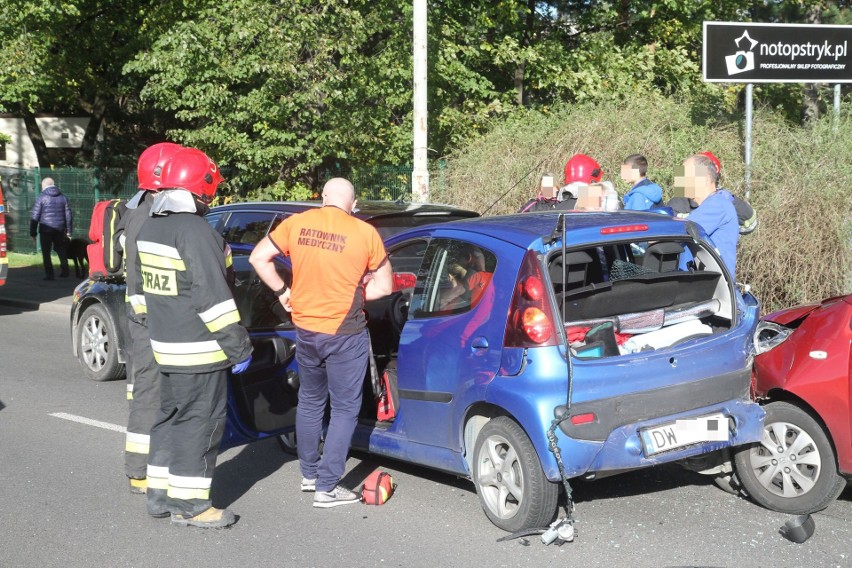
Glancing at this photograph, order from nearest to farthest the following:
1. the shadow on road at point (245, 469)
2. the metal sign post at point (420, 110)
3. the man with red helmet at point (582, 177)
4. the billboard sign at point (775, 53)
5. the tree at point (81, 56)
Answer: the shadow on road at point (245, 469) → the man with red helmet at point (582, 177) → the billboard sign at point (775, 53) → the metal sign post at point (420, 110) → the tree at point (81, 56)

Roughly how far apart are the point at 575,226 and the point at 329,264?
133 cm

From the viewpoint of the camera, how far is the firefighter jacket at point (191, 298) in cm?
505

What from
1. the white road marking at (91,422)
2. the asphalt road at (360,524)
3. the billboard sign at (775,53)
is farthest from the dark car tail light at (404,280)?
the billboard sign at (775,53)

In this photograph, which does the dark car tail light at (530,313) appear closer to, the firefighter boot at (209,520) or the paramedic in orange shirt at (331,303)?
the paramedic in orange shirt at (331,303)

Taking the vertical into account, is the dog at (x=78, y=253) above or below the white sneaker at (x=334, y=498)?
above

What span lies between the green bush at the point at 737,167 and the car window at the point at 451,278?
10.1 ft

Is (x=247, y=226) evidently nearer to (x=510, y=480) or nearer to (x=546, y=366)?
(x=510, y=480)

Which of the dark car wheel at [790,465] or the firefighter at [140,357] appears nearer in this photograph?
the dark car wheel at [790,465]

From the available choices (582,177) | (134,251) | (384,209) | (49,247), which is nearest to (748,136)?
(582,177)

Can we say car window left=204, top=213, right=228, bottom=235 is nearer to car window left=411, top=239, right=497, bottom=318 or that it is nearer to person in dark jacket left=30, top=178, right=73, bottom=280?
car window left=411, top=239, right=497, bottom=318

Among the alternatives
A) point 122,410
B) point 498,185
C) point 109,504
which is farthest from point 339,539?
point 498,185

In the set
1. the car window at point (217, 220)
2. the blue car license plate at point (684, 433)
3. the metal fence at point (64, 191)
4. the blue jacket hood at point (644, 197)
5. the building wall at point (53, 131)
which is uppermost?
the building wall at point (53, 131)

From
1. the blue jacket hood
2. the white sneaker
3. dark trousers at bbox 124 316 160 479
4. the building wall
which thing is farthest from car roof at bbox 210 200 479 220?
the building wall

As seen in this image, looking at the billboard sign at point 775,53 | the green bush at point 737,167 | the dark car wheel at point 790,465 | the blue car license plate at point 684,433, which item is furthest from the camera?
the billboard sign at point 775,53
